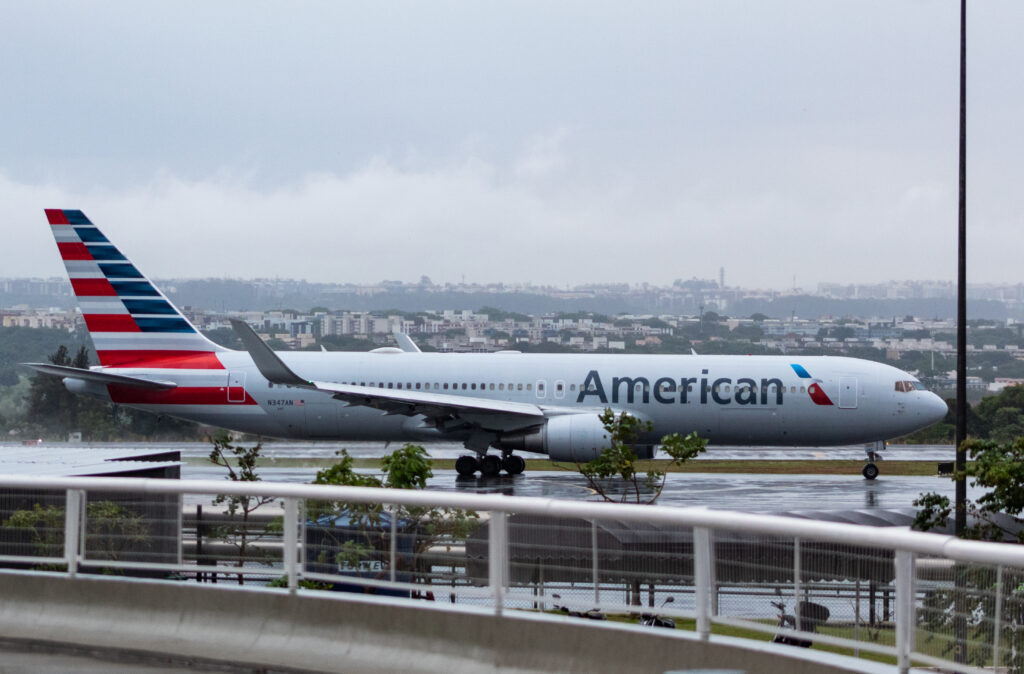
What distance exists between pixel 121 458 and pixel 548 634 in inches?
370

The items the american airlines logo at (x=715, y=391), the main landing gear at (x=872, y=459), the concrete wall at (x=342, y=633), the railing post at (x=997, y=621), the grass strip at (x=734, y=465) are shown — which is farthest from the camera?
the grass strip at (x=734, y=465)

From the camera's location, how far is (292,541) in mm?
8773

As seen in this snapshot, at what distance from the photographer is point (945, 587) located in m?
6.36

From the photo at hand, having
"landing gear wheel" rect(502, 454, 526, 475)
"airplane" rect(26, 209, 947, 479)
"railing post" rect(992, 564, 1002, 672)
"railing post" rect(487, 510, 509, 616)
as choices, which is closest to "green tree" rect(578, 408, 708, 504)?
"airplane" rect(26, 209, 947, 479)

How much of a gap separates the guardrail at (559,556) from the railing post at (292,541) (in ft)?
0.04

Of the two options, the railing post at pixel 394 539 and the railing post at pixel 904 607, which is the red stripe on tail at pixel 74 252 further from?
the railing post at pixel 904 607

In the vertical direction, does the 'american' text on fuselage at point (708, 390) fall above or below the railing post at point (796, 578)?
below

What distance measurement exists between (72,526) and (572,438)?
23.9 metres

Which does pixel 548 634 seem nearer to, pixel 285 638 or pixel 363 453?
pixel 285 638

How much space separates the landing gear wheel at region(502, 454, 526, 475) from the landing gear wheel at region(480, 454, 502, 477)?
0.36m

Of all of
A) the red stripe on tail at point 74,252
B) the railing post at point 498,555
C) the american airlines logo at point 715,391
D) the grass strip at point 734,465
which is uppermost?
the red stripe on tail at point 74,252

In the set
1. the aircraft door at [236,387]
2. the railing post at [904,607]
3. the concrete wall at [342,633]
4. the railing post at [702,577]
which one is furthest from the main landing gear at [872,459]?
the railing post at [904,607]

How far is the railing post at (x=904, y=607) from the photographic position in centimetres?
632

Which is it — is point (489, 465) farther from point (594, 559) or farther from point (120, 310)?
point (594, 559)
